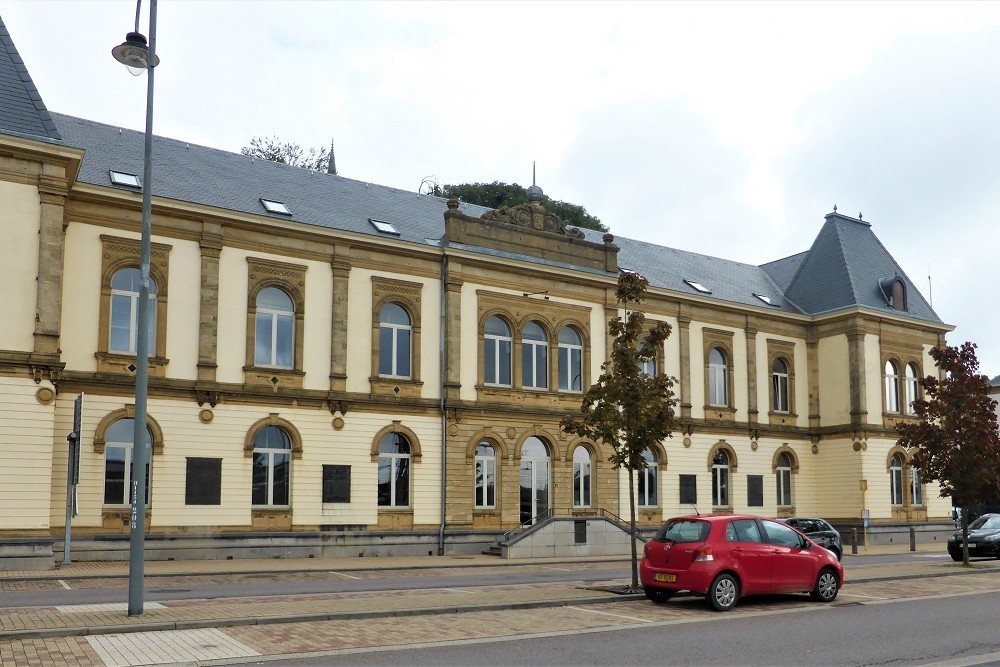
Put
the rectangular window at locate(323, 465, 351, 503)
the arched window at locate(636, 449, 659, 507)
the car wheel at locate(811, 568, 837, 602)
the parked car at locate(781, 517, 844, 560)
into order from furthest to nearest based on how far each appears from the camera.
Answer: the arched window at locate(636, 449, 659, 507) → the rectangular window at locate(323, 465, 351, 503) → the parked car at locate(781, 517, 844, 560) → the car wheel at locate(811, 568, 837, 602)

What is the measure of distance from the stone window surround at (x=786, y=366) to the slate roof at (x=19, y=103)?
29052mm

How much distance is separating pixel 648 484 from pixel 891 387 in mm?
13415

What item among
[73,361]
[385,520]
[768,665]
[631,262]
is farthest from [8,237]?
[631,262]

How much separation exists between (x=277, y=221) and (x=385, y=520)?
967 centimetres

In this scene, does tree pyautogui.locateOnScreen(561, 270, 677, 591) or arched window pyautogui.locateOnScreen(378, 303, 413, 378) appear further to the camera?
arched window pyautogui.locateOnScreen(378, 303, 413, 378)

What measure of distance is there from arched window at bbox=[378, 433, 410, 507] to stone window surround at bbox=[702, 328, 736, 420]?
537 inches

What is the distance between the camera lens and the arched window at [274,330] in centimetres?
2964

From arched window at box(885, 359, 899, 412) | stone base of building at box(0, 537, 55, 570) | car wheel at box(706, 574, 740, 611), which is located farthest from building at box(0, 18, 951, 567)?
car wheel at box(706, 574, 740, 611)

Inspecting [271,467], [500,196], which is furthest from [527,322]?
[500,196]

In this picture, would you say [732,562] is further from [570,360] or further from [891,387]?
[891,387]

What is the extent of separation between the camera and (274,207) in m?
31.2

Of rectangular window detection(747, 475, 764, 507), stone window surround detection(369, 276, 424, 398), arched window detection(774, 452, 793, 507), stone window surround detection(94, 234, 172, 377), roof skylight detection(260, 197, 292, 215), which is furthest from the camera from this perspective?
arched window detection(774, 452, 793, 507)

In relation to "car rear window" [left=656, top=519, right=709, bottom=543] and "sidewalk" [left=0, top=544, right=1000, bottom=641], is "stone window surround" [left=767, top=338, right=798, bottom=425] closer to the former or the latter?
"sidewalk" [left=0, top=544, right=1000, bottom=641]

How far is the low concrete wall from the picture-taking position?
30703 mm
